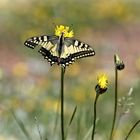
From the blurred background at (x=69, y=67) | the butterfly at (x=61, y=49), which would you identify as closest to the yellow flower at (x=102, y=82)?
the butterfly at (x=61, y=49)

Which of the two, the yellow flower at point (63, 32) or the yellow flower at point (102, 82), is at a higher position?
the yellow flower at point (63, 32)

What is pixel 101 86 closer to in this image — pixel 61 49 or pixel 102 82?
pixel 102 82

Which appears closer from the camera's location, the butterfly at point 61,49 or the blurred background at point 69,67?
the butterfly at point 61,49

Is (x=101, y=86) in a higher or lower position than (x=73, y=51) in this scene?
lower

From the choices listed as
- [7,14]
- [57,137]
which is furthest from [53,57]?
[7,14]

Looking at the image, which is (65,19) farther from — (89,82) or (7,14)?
(89,82)

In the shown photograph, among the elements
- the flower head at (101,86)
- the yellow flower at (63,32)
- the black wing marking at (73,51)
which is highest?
the yellow flower at (63,32)

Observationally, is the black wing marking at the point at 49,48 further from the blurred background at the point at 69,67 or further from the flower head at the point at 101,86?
the blurred background at the point at 69,67

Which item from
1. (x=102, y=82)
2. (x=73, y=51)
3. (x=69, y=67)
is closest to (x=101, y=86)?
(x=102, y=82)
